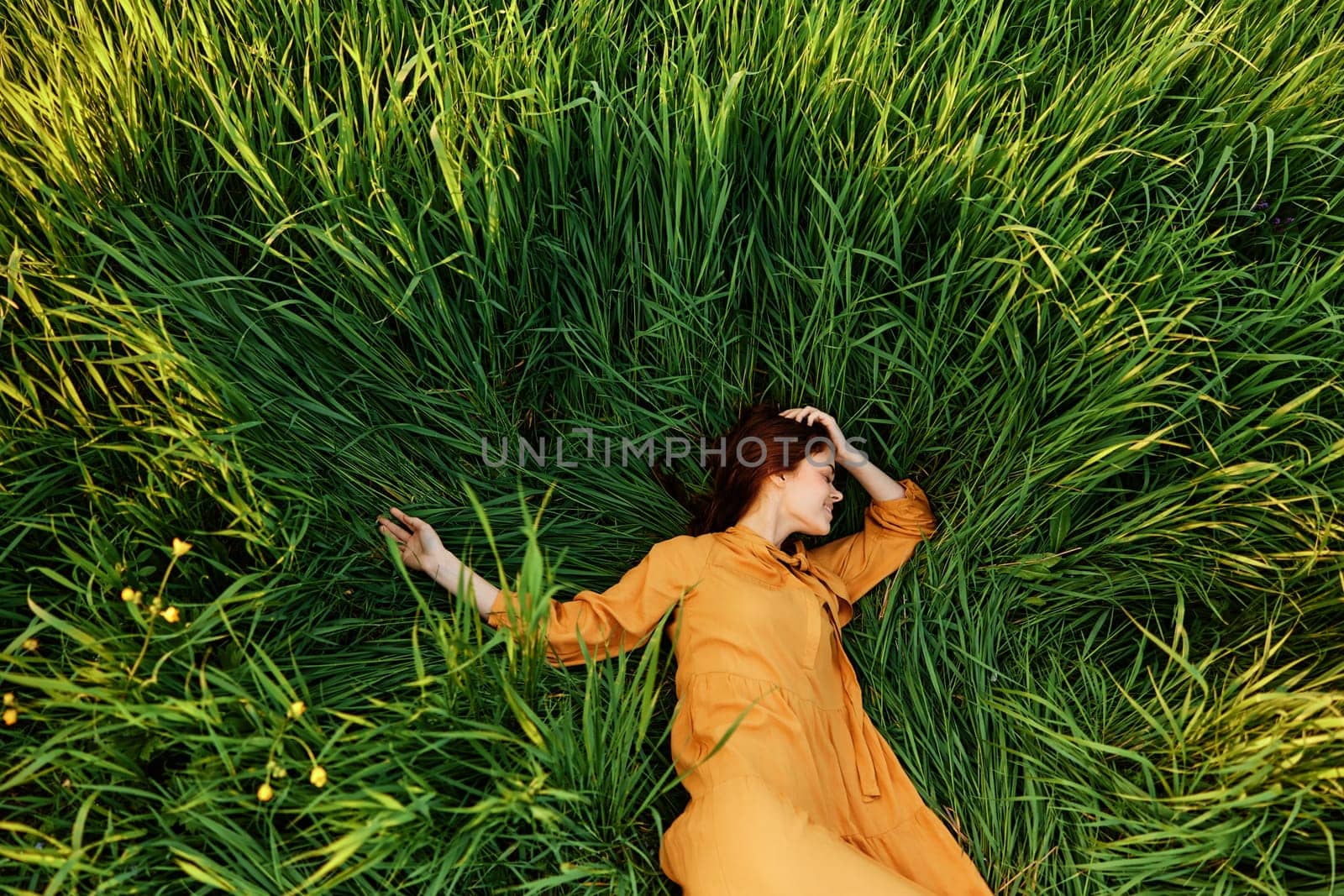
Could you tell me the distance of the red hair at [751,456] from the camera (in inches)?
78.5

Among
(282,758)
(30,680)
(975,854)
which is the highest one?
(30,680)

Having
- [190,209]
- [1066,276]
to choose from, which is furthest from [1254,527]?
[190,209]

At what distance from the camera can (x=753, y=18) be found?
7.02 feet

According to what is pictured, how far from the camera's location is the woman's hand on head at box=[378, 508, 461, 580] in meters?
1.82

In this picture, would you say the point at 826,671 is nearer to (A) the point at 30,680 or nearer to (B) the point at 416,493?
(B) the point at 416,493

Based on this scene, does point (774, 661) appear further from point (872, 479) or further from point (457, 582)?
point (457, 582)

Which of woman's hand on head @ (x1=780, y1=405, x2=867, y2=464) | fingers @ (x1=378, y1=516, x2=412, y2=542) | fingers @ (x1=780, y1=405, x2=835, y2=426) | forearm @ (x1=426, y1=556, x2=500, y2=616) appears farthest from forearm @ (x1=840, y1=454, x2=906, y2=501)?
fingers @ (x1=378, y1=516, x2=412, y2=542)

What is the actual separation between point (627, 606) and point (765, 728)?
0.43 metres

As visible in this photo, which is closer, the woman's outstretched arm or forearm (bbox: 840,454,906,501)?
the woman's outstretched arm

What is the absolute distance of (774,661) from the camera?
179 cm

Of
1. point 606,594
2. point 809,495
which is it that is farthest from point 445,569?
point 809,495

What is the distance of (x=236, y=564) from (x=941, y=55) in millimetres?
2268

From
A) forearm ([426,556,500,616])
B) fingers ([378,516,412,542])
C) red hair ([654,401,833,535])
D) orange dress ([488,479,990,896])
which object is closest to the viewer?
orange dress ([488,479,990,896])

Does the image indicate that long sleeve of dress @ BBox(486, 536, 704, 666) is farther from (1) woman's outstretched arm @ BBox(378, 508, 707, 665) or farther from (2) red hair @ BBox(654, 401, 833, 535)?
(2) red hair @ BBox(654, 401, 833, 535)
